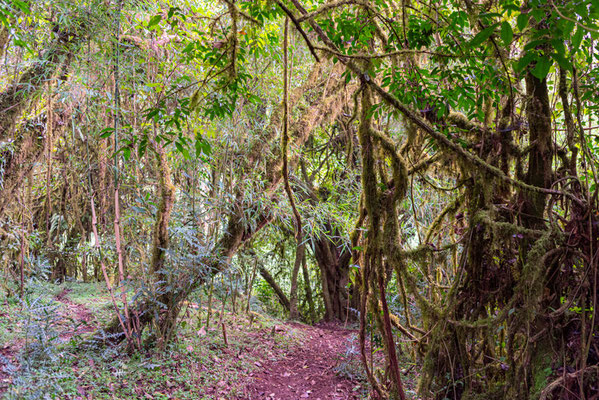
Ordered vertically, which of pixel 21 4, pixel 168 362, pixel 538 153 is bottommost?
pixel 168 362

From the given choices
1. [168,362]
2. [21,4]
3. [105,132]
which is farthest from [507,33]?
[168,362]

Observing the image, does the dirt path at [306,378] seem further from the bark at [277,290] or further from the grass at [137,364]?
the bark at [277,290]

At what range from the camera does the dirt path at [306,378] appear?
3688 mm

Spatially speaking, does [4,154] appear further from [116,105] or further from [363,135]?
[363,135]

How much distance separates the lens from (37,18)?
138 inches

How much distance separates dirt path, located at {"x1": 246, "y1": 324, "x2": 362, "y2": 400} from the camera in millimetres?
3688

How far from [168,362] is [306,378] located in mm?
1410

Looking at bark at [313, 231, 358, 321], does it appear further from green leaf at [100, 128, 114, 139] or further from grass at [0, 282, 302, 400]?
green leaf at [100, 128, 114, 139]

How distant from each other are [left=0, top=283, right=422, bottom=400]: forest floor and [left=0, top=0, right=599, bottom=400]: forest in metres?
0.02

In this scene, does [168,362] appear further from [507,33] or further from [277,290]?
[277,290]

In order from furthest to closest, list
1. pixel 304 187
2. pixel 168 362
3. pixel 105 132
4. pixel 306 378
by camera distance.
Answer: pixel 304 187 < pixel 306 378 < pixel 168 362 < pixel 105 132

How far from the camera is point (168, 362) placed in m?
3.55

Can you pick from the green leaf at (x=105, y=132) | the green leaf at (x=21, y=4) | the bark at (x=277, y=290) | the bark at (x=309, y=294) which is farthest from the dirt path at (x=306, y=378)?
the green leaf at (x=21, y=4)

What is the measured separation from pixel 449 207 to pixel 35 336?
9.68 feet
